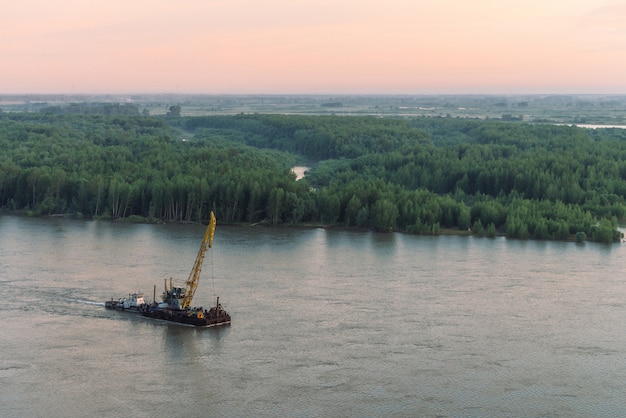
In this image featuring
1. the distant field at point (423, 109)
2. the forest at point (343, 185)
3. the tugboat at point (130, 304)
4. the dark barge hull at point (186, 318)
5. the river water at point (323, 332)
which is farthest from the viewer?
the distant field at point (423, 109)

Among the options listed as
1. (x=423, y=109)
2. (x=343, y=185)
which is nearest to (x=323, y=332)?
(x=343, y=185)

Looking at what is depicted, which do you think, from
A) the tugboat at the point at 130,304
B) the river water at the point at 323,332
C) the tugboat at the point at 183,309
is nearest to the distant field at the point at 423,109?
the river water at the point at 323,332

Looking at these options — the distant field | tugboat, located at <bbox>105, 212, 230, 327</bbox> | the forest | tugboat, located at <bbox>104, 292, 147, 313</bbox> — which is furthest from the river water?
the distant field

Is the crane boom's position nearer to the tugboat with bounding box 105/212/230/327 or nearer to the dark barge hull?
the tugboat with bounding box 105/212/230/327

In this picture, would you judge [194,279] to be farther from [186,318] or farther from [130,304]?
[130,304]

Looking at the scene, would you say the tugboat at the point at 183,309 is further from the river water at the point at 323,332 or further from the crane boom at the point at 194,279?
the river water at the point at 323,332

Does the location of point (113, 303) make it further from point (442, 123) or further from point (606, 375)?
point (442, 123)
